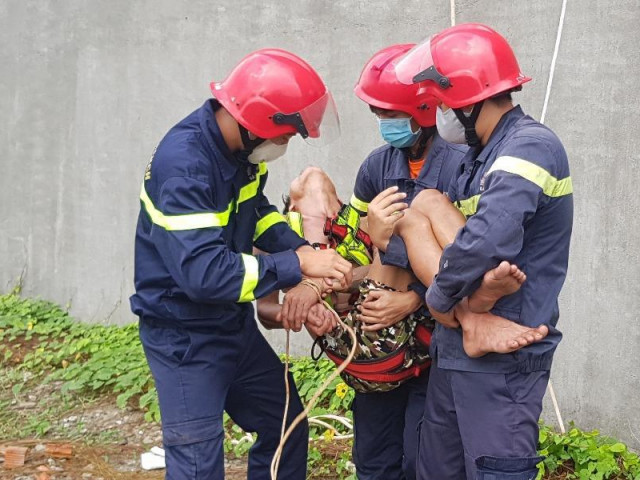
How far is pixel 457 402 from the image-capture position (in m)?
2.89

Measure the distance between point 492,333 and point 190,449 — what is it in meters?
1.27

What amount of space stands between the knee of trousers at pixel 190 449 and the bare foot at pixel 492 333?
1.09 metres

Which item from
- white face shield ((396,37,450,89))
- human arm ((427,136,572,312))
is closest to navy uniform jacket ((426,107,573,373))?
human arm ((427,136,572,312))

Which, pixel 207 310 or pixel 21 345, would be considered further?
pixel 21 345

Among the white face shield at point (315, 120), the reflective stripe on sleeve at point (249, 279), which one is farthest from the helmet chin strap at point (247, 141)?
the reflective stripe on sleeve at point (249, 279)

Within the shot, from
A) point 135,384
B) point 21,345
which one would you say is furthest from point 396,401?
point 21,345

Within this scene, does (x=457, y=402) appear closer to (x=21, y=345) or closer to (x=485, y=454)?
(x=485, y=454)

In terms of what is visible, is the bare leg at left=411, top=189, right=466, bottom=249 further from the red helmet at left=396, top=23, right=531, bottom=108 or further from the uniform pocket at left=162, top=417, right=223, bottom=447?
the uniform pocket at left=162, top=417, right=223, bottom=447

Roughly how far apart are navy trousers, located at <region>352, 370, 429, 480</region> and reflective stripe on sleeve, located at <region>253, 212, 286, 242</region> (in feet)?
2.73

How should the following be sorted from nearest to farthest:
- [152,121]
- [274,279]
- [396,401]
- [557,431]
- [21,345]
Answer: [274,279]
[396,401]
[557,431]
[152,121]
[21,345]

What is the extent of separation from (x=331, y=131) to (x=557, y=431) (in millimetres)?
2312

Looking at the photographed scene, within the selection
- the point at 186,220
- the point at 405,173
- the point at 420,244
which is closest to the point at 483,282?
the point at 420,244

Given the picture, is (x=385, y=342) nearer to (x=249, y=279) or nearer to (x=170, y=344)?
(x=249, y=279)

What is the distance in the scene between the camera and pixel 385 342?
335cm
